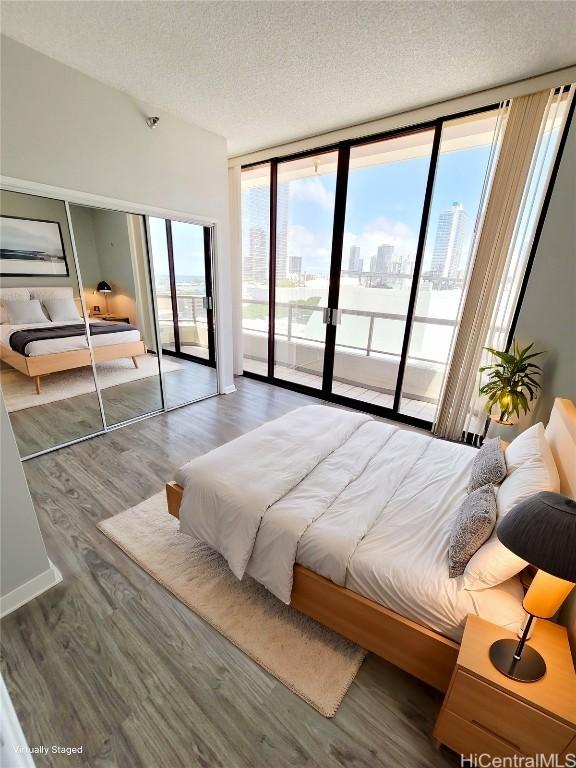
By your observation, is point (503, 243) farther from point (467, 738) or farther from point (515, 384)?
point (467, 738)

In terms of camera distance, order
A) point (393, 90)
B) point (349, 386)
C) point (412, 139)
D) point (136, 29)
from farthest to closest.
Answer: point (349, 386)
point (412, 139)
point (393, 90)
point (136, 29)

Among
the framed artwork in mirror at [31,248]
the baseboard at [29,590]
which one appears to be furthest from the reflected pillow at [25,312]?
the baseboard at [29,590]

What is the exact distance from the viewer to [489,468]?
1634 mm

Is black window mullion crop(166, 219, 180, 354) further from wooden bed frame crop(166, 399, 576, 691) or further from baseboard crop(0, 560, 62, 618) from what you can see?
wooden bed frame crop(166, 399, 576, 691)

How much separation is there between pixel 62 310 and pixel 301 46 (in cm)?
280

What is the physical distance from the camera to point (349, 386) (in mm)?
4414

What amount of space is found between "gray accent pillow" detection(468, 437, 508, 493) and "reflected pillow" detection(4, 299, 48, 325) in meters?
3.63

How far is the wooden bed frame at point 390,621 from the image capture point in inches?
48.6

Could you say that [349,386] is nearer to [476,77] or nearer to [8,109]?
[476,77]

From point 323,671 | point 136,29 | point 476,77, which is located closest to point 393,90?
point 476,77

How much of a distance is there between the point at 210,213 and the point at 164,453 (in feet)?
8.97

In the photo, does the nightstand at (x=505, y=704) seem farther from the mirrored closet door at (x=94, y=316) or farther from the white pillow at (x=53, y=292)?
the white pillow at (x=53, y=292)

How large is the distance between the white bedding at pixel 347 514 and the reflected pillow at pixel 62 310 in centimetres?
207

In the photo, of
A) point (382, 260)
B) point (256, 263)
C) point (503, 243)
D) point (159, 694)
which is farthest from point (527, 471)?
point (256, 263)
